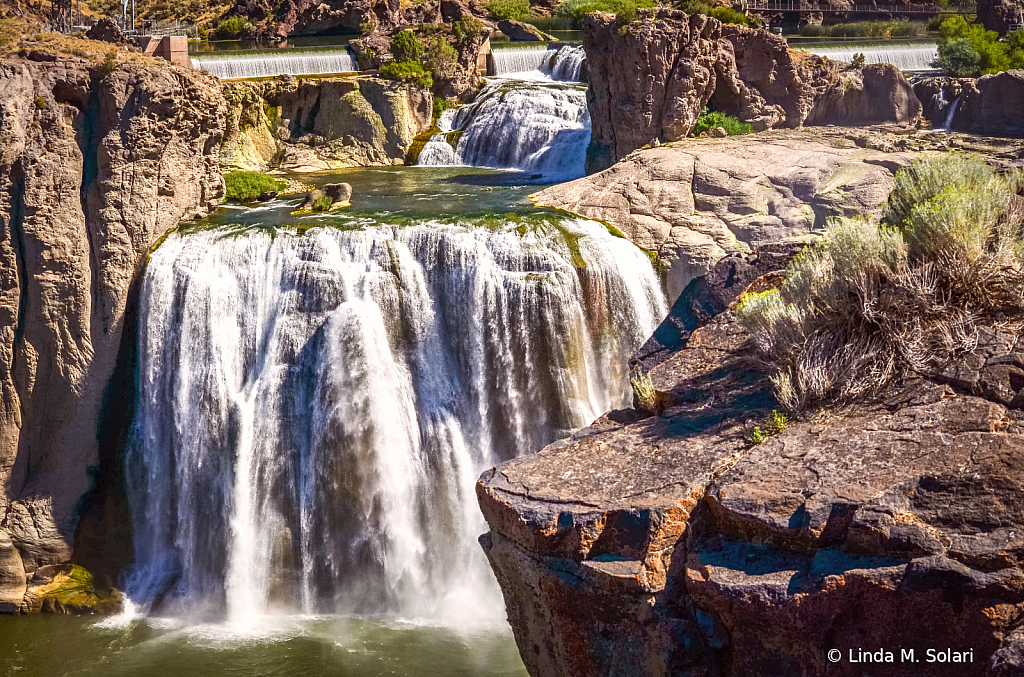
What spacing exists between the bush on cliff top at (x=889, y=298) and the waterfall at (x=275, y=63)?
22.7 meters

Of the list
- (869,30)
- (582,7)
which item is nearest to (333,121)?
(582,7)

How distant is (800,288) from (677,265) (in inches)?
282

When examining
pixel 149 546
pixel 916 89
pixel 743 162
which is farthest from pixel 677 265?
pixel 916 89

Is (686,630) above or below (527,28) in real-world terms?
below

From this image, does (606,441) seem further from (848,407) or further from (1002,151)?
(1002,151)

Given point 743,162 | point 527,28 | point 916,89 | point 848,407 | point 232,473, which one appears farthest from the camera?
point 527,28

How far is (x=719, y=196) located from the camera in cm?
1606

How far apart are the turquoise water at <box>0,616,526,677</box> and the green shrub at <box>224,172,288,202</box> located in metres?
8.72

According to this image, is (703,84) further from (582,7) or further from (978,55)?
(582,7)

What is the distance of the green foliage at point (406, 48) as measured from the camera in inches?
1062

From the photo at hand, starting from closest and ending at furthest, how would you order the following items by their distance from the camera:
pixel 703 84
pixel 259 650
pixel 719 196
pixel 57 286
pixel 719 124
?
pixel 259 650, pixel 57 286, pixel 719 196, pixel 703 84, pixel 719 124

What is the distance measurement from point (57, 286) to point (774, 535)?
11601 millimetres

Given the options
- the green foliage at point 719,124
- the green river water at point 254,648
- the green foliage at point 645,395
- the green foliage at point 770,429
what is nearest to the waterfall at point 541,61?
the green foliage at point 719,124

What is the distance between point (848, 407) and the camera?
664cm
